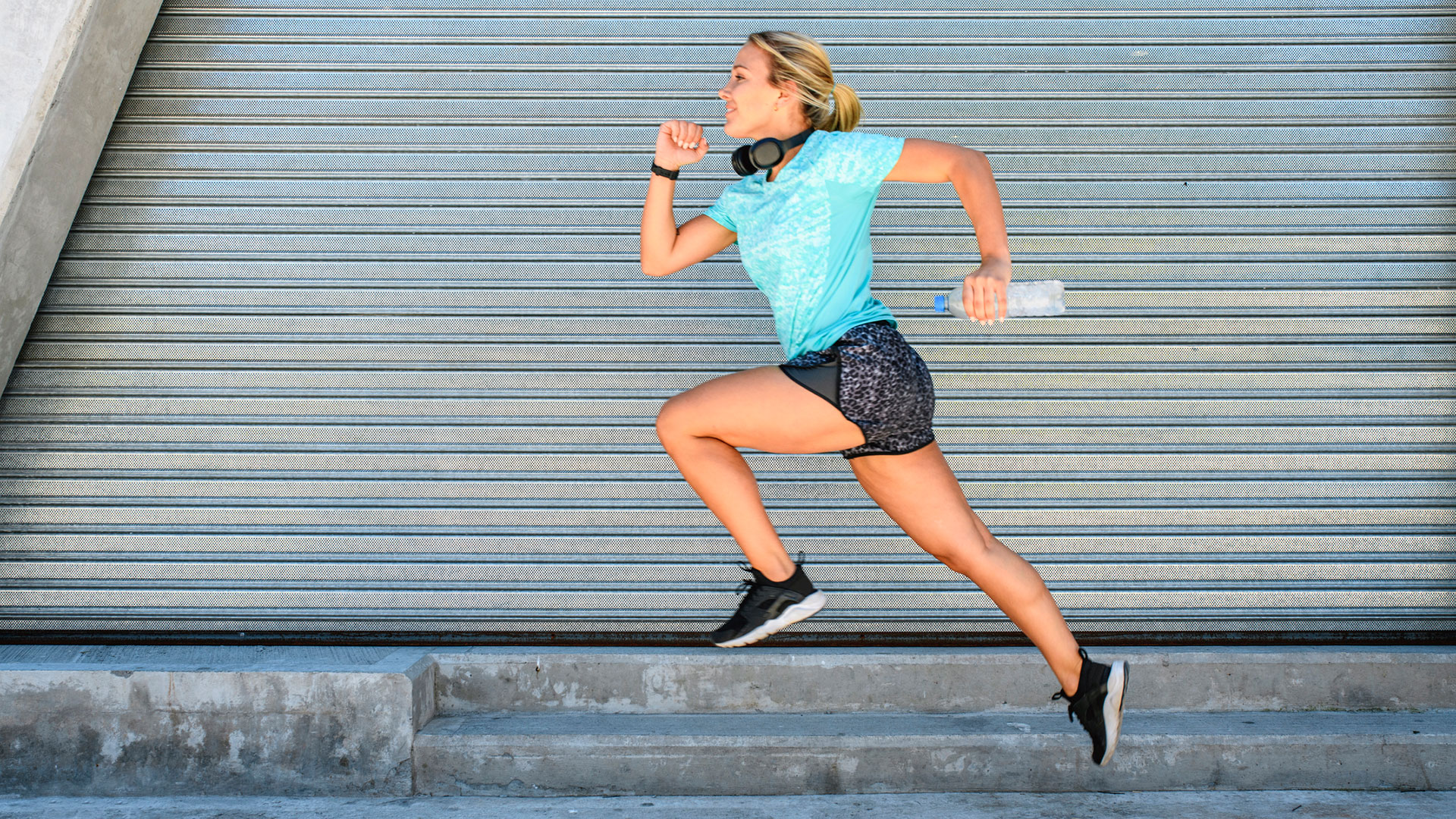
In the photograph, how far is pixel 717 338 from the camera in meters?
4.14

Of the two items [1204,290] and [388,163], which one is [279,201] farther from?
[1204,290]

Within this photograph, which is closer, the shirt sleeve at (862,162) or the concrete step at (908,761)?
the shirt sleeve at (862,162)

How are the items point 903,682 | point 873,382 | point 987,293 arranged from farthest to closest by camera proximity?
point 903,682
point 873,382
point 987,293

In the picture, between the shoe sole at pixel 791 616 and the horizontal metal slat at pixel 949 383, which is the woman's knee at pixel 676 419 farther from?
the horizontal metal slat at pixel 949 383

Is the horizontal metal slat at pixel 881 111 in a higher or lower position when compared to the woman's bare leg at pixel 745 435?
higher

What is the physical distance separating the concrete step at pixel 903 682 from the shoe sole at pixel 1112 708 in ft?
3.11

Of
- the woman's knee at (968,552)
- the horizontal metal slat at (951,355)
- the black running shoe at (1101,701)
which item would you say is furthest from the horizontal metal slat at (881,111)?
the black running shoe at (1101,701)

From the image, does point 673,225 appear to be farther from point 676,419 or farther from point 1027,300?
point 1027,300

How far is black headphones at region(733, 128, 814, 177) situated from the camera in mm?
2729

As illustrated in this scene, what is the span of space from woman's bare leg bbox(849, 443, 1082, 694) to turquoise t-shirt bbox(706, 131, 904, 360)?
0.42m

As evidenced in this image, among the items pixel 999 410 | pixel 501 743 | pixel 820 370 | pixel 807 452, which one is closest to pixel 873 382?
pixel 820 370

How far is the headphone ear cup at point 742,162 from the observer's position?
277 cm

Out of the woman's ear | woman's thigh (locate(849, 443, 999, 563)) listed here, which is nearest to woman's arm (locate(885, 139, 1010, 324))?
the woman's ear

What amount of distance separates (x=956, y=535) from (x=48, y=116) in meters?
3.73
